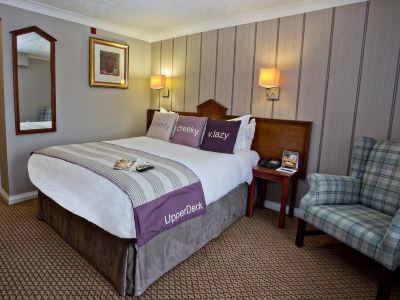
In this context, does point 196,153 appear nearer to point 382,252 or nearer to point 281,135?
point 281,135

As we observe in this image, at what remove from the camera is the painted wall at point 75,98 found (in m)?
3.14

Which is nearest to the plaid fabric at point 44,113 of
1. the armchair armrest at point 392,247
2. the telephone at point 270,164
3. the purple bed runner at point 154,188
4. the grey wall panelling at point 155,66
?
the purple bed runner at point 154,188

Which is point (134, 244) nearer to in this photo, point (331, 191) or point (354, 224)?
point (354, 224)

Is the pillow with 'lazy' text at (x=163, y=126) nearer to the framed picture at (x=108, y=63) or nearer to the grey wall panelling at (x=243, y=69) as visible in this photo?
the grey wall panelling at (x=243, y=69)

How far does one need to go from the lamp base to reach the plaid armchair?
1.07 m

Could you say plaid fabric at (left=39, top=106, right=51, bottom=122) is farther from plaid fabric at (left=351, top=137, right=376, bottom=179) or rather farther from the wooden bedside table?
Result: plaid fabric at (left=351, top=137, right=376, bottom=179)

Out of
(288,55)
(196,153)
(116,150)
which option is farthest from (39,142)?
(288,55)

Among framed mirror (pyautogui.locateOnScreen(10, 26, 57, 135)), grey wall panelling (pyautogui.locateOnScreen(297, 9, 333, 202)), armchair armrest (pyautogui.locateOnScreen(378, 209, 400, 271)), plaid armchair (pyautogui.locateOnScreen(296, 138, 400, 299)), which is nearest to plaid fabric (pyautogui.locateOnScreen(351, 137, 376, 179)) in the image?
plaid armchair (pyautogui.locateOnScreen(296, 138, 400, 299))

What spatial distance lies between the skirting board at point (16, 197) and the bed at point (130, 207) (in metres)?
0.74

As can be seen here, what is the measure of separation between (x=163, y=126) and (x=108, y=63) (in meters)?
1.35

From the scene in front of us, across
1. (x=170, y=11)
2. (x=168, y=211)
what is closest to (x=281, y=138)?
(x=168, y=211)

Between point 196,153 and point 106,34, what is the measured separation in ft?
7.98

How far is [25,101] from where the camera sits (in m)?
3.26

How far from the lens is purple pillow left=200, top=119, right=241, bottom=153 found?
3.01 metres
